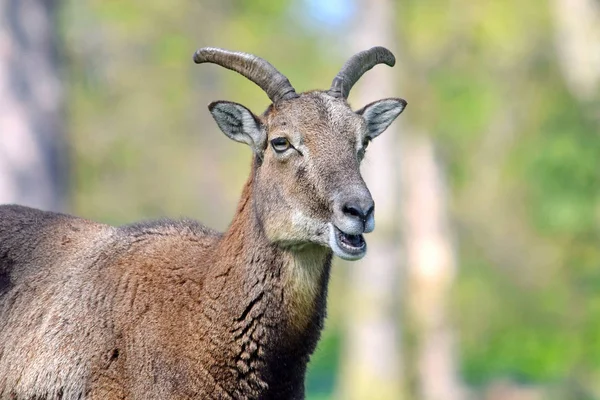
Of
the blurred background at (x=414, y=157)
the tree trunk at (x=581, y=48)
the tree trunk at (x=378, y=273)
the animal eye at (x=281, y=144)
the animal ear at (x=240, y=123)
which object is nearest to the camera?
the animal eye at (x=281, y=144)

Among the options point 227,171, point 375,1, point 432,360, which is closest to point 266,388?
point 375,1

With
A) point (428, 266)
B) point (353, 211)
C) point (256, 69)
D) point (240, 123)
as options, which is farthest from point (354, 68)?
point (428, 266)

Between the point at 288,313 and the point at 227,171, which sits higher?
the point at 227,171

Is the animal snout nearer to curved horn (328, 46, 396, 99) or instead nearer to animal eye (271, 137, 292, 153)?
animal eye (271, 137, 292, 153)

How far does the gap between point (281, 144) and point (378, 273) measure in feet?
58.3

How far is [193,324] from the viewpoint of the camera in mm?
8609

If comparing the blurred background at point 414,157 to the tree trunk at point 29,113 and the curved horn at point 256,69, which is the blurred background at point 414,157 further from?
the curved horn at point 256,69

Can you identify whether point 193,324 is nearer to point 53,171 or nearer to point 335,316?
point 53,171

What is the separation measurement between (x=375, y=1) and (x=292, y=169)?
756 inches

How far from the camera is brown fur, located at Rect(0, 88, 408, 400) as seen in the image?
27.6ft

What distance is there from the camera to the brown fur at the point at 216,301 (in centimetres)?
842

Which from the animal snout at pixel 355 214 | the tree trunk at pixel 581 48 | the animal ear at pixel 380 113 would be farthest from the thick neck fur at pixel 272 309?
the tree trunk at pixel 581 48

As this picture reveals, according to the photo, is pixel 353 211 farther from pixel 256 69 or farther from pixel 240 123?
A: pixel 256 69

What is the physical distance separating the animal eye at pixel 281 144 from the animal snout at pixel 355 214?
754mm
